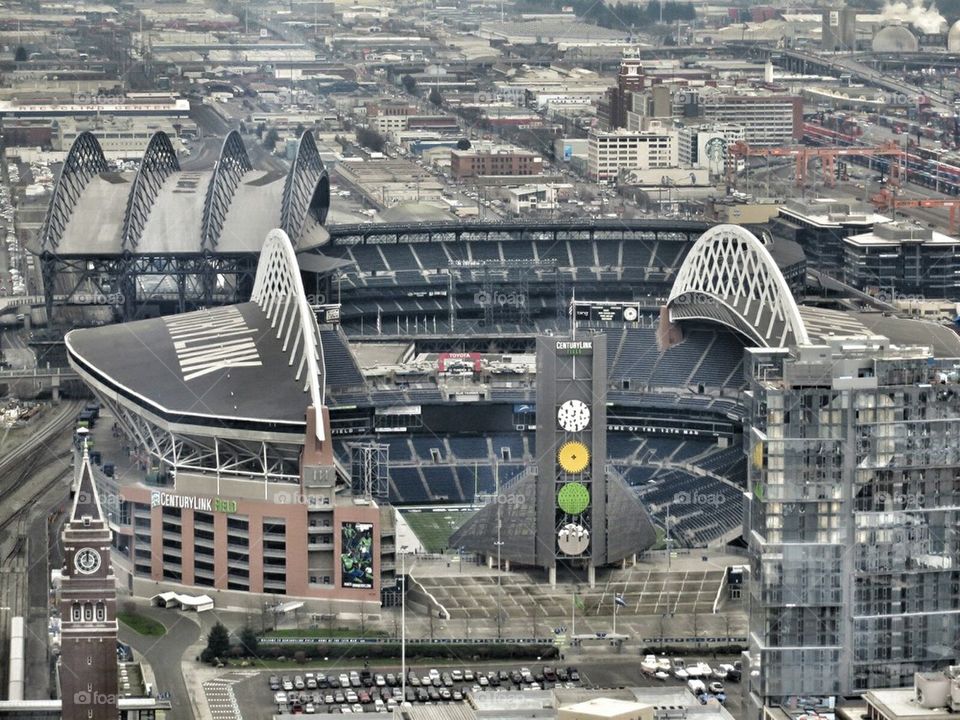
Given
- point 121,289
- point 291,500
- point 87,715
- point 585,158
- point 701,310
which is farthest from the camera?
point 585,158

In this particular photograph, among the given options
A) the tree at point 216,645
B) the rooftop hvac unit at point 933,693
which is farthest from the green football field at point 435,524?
the rooftop hvac unit at point 933,693

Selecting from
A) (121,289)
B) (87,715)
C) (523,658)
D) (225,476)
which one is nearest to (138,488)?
(225,476)

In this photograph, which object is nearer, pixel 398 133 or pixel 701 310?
pixel 701 310

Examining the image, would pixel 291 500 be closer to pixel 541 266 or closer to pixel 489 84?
pixel 541 266

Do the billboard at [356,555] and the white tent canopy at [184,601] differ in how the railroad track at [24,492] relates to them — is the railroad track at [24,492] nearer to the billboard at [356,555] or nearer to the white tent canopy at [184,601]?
the white tent canopy at [184,601]

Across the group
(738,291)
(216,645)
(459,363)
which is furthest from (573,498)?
(738,291)
